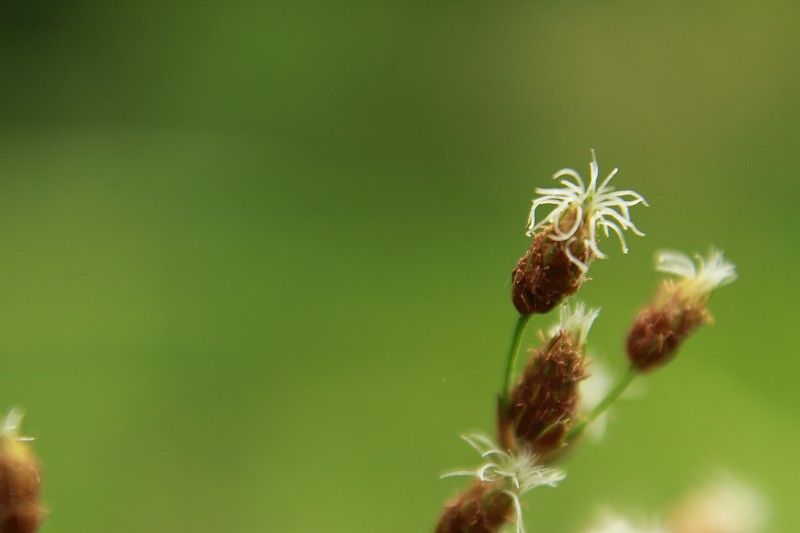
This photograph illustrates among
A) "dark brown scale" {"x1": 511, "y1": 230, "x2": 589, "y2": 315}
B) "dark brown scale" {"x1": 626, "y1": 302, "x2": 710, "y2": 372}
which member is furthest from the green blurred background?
"dark brown scale" {"x1": 511, "y1": 230, "x2": 589, "y2": 315}

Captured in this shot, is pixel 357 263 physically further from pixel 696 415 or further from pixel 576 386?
pixel 576 386

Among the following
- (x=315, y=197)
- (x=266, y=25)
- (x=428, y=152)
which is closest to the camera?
(x=315, y=197)

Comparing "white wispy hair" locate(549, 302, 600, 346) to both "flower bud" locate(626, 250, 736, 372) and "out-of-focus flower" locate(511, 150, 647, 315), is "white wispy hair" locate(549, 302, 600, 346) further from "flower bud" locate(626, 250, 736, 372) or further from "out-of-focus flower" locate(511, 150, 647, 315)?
"flower bud" locate(626, 250, 736, 372)

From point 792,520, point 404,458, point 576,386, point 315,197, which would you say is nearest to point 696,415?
point 792,520

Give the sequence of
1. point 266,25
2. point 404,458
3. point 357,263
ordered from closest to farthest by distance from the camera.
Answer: point 404,458
point 357,263
point 266,25

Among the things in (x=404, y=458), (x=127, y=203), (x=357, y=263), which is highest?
(x=127, y=203)

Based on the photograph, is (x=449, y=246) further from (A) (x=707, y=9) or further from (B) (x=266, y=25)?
(A) (x=707, y=9)

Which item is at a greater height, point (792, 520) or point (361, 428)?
point (361, 428)

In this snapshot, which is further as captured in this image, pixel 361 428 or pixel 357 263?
pixel 357 263

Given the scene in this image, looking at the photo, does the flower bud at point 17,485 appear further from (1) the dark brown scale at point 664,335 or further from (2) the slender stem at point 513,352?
(1) the dark brown scale at point 664,335
